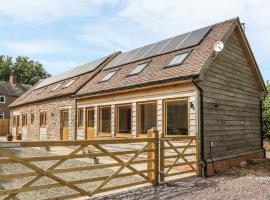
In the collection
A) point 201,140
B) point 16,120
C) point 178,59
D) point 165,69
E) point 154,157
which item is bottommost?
point 154,157

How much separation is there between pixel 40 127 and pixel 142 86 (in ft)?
42.6

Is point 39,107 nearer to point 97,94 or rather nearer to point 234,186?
point 97,94

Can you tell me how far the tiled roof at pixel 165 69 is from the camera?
11.3 meters

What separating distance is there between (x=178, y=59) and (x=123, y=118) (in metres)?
3.72

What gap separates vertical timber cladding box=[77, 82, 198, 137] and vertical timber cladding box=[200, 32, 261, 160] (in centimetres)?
51

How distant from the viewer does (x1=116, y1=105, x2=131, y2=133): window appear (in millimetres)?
13737

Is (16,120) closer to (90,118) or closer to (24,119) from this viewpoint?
(24,119)

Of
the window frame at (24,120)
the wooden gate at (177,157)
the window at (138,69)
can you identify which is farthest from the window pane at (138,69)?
the window frame at (24,120)

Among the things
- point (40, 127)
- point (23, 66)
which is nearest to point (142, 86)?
point (40, 127)

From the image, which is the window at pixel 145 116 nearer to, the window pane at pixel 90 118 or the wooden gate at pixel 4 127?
the window pane at pixel 90 118

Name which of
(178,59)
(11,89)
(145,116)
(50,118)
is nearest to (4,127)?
(11,89)

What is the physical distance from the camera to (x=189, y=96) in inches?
430

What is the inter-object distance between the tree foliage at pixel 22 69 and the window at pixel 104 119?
188 feet

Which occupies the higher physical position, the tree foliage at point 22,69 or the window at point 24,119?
the tree foliage at point 22,69
